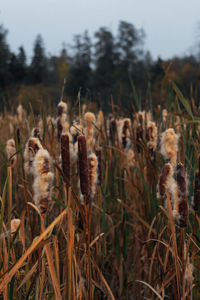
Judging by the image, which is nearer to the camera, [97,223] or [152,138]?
[97,223]

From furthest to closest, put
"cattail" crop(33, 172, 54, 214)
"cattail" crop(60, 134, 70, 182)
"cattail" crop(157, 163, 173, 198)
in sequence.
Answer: "cattail" crop(157, 163, 173, 198)
"cattail" crop(60, 134, 70, 182)
"cattail" crop(33, 172, 54, 214)

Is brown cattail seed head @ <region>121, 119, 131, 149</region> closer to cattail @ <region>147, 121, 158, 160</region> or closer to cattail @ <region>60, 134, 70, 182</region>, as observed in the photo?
cattail @ <region>147, 121, 158, 160</region>

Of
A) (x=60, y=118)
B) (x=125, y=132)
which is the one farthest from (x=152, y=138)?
(x=60, y=118)

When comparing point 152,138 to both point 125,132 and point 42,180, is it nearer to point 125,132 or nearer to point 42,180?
point 125,132

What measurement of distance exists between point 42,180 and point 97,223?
124 centimetres

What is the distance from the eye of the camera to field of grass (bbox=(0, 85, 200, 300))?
4.39 ft

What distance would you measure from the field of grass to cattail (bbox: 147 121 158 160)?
0.4 inches

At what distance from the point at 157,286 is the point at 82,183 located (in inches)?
36.0

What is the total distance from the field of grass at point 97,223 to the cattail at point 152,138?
1cm

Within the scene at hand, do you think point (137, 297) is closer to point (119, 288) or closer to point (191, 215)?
point (119, 288)

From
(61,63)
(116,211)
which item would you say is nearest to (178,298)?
(116,211)

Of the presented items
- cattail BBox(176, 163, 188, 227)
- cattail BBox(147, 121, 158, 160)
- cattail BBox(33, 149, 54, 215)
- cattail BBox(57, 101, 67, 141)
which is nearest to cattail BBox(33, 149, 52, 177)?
cattail BBox(33, 149, 54, 215)

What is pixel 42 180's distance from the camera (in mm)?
1294

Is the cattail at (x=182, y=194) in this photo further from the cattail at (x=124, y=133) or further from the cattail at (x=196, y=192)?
the cattail at (x=124, y=133)
